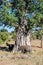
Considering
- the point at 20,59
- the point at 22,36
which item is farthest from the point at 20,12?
the point at 20,59

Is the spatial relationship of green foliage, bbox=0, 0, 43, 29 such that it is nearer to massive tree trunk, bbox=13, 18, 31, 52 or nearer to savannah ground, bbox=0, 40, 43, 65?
massive tree trunk, bbox=13, 18, 31, 52

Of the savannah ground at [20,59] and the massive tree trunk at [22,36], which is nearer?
the savannah ground at [20,59]

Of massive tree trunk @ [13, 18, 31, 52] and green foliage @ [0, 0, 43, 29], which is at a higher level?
green foliage @ [0, 0, 43, 29]

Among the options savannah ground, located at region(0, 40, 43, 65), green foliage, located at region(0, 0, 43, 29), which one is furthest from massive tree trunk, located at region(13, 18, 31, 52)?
savannah ground, located at region(0, 40, 43, 65)

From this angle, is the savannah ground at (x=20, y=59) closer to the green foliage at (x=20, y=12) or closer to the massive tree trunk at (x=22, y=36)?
the green foliage at (x=20, y=12)

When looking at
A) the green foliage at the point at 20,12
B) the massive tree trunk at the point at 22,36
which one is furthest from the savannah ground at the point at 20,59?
the massive tree trunk at the point at 22,36

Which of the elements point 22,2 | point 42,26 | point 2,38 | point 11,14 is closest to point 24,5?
point 22,2

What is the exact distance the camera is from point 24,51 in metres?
24.8

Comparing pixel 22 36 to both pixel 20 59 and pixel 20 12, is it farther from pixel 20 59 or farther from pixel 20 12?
pixel 20 59

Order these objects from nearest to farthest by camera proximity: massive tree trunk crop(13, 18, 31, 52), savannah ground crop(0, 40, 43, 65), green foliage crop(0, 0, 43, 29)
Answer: savannah ground crop(0, 40, 43, 65), green foliage crop(0, 0, 43, 29), massive tree trunk crop(13, 18, 31, 52)

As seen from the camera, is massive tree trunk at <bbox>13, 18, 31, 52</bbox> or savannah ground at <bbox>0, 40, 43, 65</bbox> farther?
massive tree trunk at <bbox>13, 18, 31, 52</bbox>

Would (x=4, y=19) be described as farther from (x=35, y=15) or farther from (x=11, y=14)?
(x=35, y=15)

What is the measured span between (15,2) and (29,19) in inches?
98.2

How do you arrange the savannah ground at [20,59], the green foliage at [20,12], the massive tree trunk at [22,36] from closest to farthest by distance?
the savannah ground at [20,59]
the green foliage at [20,12]
the massive tree trunk at [22,36]
